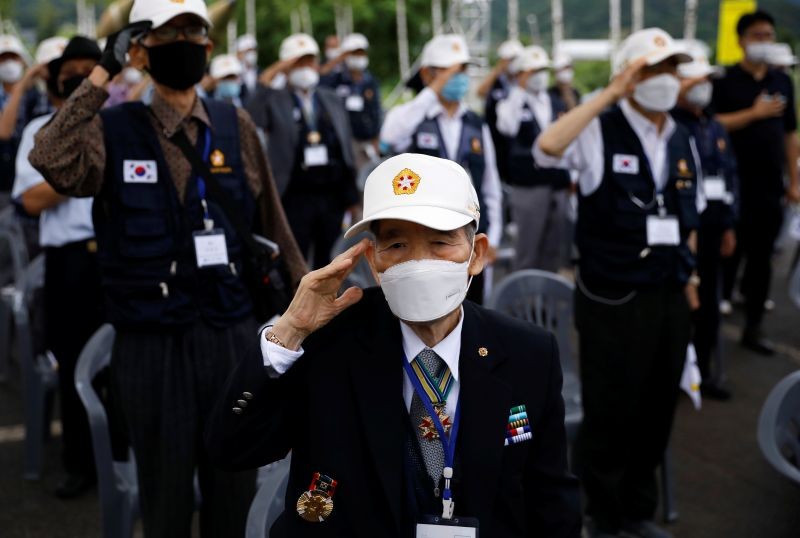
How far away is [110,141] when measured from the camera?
2.88m

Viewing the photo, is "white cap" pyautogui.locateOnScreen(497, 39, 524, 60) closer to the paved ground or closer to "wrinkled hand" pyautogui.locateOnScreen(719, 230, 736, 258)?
"wrinkled hand" pyautogui.locateOnScreen(719, 230, 736, 258)

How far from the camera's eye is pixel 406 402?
207 cm

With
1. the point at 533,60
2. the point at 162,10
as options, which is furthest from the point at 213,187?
the point at 533,60

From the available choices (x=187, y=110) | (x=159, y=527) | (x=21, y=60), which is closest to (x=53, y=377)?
(x=159, y=527)

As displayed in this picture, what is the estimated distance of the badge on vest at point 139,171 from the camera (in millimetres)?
2869

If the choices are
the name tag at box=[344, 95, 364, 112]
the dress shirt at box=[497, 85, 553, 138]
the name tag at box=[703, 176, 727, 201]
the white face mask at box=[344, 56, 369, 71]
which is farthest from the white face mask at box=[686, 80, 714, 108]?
the white face mask at box=[344, 56, 369, 71]

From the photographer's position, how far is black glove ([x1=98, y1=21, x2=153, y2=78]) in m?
2.75

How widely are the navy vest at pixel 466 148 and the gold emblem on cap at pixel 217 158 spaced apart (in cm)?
237

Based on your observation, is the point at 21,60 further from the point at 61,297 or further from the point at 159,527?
the point at 159,527

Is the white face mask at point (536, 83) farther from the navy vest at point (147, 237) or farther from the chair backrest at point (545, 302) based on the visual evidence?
the navy vest at point (147, 237)

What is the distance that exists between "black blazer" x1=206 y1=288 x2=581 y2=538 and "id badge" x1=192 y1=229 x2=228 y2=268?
94cm

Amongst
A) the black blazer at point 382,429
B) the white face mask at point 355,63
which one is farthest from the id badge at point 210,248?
the white face mask at point 355,63

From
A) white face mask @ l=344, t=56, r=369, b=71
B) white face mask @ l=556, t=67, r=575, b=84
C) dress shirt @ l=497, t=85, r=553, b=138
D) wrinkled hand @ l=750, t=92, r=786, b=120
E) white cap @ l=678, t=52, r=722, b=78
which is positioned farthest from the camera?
white face mask @ l=344, t=56, r=369, b=71

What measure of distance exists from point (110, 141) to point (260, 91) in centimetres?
418
